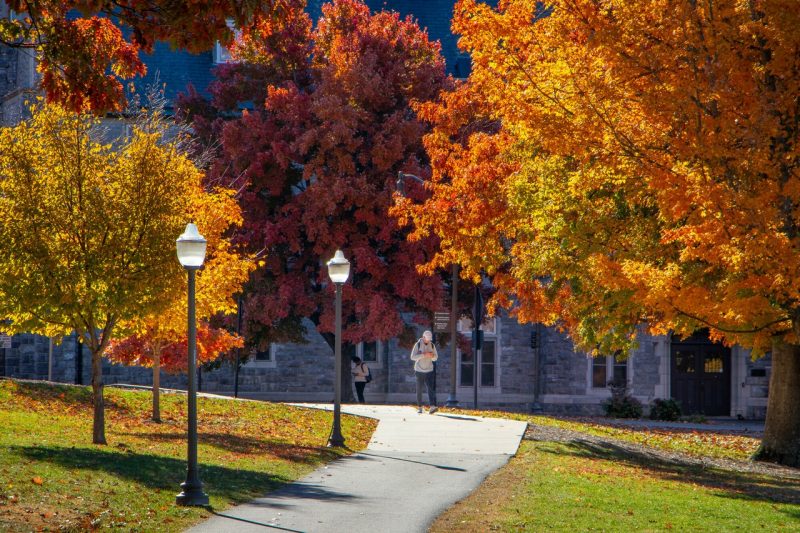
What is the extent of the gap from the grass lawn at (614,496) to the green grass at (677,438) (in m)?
0.71

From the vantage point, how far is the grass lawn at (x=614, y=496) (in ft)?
39.0

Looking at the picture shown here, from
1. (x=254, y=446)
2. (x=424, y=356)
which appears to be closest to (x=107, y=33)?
(x=254, y=446)

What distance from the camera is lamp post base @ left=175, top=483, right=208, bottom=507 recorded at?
40.1 ft

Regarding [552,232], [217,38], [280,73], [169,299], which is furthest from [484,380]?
[217,38]

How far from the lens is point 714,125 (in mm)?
14891

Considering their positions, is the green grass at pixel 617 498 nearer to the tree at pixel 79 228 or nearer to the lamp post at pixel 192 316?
the lamp post at pixel 192 316

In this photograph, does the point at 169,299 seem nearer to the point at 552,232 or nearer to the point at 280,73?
the point at 552,232

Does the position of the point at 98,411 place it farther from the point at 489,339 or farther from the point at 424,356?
the point at 489,339

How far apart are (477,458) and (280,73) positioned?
16.8m

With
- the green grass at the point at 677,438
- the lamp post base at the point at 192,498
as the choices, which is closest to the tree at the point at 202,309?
the lamp post base at the point at 192,498

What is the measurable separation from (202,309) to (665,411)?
18.7 metres

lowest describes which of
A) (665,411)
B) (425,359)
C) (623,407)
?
(665,411)

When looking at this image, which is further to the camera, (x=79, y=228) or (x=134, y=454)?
(x=79, y=228)

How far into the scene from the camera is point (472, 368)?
37.9 metres
